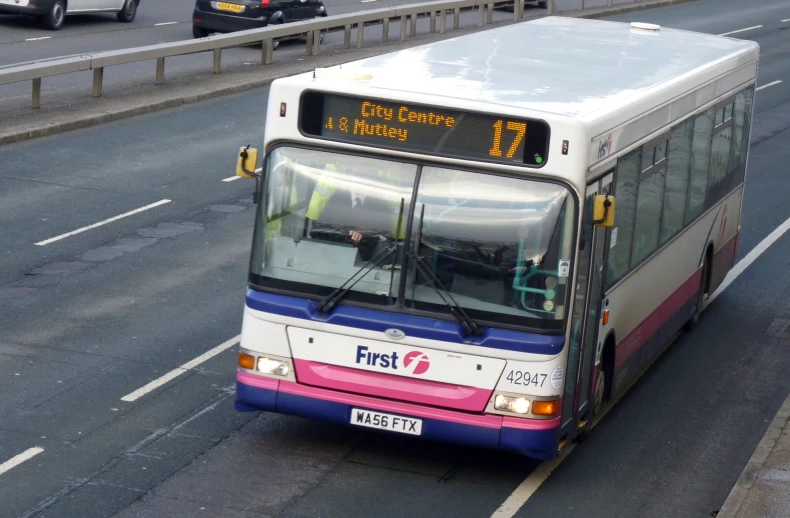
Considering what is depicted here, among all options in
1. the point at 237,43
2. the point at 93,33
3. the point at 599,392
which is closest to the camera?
the point at 599,392

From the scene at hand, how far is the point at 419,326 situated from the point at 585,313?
1265 mm

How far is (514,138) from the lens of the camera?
862 cm

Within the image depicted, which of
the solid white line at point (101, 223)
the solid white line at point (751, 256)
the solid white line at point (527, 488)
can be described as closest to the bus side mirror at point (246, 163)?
the solid white line at point (527, 488)

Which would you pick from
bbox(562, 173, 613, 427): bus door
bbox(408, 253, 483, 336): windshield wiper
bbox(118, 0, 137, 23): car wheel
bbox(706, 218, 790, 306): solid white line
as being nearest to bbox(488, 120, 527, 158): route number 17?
bbox(562, 173, 613, 427): bus door

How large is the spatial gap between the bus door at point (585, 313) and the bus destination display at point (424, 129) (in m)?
0.56

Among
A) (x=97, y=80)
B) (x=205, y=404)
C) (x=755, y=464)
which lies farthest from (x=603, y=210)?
(x=97, y=80)

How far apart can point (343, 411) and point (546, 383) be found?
1.34 metres

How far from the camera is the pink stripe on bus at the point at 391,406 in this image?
28.9 ft

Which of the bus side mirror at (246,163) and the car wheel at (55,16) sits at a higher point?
the bus side mirror at (246,163)

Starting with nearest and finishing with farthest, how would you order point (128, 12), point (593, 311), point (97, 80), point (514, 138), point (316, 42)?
point (514, 138) → point (593, 311) → point (97, 80) → point (316, 42) → point (128, 12)

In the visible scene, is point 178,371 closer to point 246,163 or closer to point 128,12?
point 246,163

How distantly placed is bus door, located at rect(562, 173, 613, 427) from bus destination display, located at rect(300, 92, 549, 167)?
0.56m

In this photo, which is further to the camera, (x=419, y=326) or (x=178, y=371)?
(x=178, y=371)

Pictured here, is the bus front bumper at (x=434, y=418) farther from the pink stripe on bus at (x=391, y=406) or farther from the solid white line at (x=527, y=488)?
the solid white line at (x=527, y=488)
